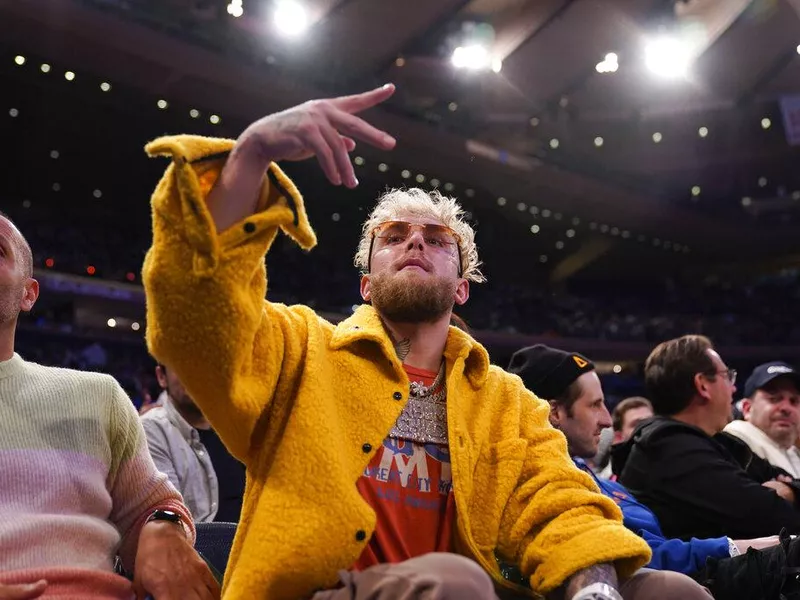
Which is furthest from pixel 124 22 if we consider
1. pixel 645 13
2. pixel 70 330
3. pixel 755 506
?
pixel 755 506

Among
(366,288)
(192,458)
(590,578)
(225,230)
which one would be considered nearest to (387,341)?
(366,288)

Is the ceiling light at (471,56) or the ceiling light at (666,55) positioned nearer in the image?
the ceiling light at (471,56)

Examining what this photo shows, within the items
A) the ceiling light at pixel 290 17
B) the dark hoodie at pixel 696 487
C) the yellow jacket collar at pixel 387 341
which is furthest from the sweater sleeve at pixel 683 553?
the ceiling light at pixel 290 17

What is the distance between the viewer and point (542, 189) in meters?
16.3

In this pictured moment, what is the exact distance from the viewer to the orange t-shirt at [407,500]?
62.0 inches

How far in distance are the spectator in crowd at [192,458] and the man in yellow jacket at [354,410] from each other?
1.39 meters

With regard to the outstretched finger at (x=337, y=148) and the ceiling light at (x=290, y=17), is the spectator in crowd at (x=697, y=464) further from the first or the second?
the ceiling light at (x=290, y=17)

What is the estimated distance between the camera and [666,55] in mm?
14000

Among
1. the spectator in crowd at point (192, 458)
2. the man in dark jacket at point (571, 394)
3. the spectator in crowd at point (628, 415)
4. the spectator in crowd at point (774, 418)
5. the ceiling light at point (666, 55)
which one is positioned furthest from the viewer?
the ceiling light at point (666, 55)

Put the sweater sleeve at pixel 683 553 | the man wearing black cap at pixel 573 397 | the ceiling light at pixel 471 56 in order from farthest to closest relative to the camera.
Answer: the ceiling light at pixel 471 56 → the man wearing black cap at pixel 573 397 → the sweater sleeve at pixel 683 553

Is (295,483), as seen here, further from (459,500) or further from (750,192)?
(750,192)

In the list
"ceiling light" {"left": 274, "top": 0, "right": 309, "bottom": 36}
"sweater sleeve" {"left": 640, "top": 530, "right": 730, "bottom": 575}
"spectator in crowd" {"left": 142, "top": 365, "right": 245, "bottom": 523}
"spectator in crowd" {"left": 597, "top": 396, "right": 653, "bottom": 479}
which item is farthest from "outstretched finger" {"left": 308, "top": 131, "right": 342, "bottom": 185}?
"ceiling light" {"left": 274, "top": 0, "right": 309, "bottom": 36}

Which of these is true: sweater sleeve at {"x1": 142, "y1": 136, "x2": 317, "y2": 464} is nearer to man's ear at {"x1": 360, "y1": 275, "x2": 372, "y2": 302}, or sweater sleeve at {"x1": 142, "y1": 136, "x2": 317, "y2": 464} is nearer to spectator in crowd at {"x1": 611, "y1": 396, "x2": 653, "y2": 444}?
man's ear at {"x1": 360, "y1": 275, "x2": 372, "y2": 302}

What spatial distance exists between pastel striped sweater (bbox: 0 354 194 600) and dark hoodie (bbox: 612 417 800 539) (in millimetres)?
1663
